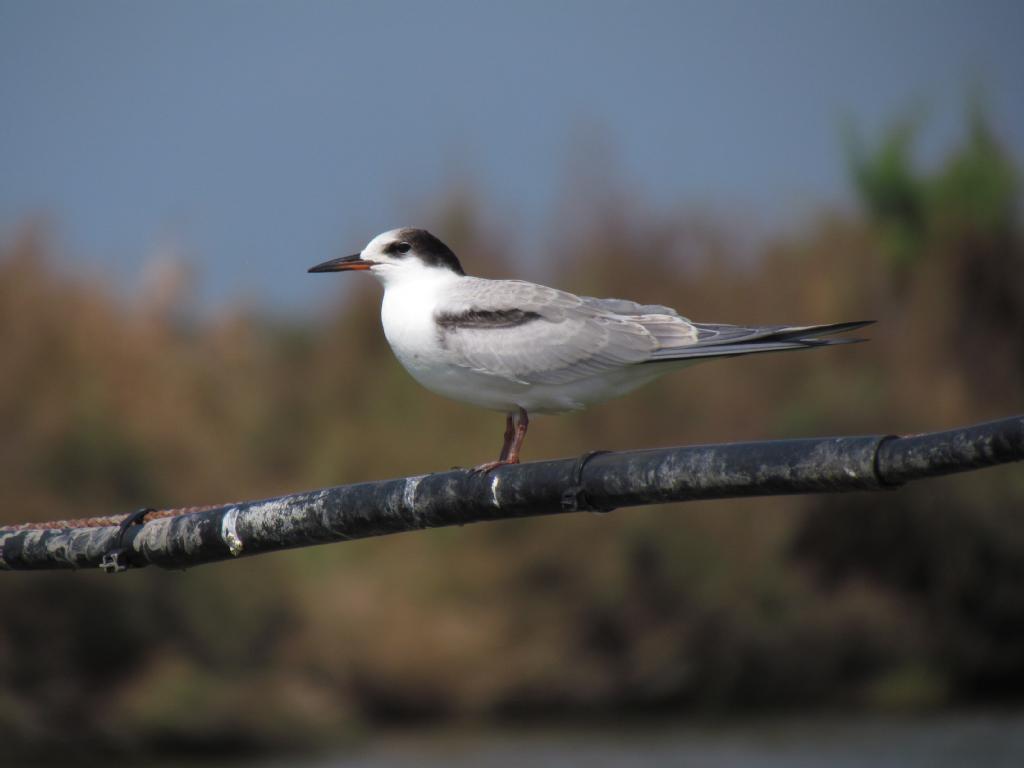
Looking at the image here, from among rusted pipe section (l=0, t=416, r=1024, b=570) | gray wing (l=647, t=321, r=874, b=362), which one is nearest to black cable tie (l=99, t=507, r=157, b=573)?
rusted pipe section (l=0, t=416, r=1024, b=570)

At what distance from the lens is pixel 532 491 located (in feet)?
13.2

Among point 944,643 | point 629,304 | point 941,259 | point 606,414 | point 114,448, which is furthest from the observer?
point 941,259

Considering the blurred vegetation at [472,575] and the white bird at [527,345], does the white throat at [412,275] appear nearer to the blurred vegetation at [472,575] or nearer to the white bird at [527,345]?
A: the white bird at [527,345]

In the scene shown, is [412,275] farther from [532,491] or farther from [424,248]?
[532,491]

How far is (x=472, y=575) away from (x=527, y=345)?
15.4m

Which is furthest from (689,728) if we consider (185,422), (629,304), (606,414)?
(629,304)

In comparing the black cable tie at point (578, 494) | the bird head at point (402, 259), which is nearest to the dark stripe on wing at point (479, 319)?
the bird head at point (402, 259)

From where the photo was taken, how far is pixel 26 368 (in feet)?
62.4

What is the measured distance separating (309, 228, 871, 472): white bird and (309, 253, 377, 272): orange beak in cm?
53

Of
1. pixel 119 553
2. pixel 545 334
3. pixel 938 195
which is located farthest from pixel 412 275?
pixel 938 195

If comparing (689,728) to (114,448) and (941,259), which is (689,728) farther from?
(941,259)

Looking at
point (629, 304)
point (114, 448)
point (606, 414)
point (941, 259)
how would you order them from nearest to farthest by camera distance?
point (629, 304) < point (114, 448) < point (606, 414) < point (941, 259)

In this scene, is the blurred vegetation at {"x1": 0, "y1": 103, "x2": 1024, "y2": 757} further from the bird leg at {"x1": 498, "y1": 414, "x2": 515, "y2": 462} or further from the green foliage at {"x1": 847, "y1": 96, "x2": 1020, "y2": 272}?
the bird leg at {"x1": 498, "y1": 414, "x2": 515, "y2": 462}

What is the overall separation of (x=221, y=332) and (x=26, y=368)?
392 centimetres
